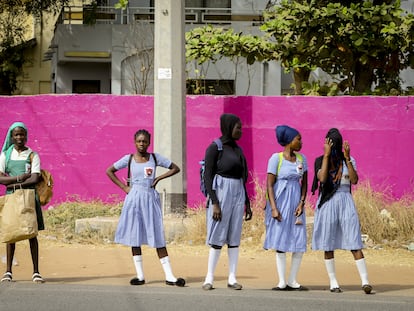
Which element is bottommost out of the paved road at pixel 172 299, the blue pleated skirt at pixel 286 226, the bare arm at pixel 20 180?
the paved road at pixel 172 299

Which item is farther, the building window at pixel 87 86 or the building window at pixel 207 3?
the building window at pixel 87 86

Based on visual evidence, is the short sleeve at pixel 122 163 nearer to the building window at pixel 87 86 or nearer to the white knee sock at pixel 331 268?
the white knee sock at pixel 331 268

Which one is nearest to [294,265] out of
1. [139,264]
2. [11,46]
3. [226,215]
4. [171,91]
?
[226,215]

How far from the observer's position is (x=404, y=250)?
41.7ft

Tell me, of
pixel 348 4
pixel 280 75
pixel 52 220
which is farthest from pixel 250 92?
pixel 52 220

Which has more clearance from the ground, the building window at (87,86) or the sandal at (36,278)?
the building window at (87,86)

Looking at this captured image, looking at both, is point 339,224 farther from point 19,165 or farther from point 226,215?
point 19,165

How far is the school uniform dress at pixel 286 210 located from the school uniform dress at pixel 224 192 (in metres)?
0.33

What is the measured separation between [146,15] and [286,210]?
61.6 feet

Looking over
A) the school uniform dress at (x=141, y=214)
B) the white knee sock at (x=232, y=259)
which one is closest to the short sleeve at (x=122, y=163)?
the school uniform dress at (x=141, y=214)

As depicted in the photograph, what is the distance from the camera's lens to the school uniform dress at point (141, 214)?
9.38 meters

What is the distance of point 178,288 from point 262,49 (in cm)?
825

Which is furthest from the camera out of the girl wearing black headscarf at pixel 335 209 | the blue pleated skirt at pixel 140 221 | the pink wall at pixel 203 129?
the pink wall at pixel 203 129

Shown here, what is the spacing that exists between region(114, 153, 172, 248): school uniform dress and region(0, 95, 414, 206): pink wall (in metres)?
5.59
